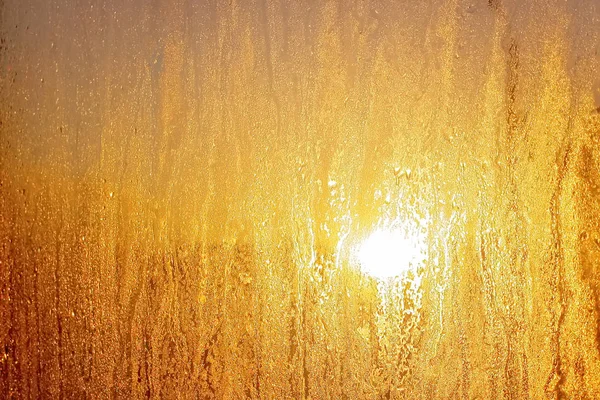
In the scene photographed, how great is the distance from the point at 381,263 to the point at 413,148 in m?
0.14

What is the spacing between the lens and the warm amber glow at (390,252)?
77 cm

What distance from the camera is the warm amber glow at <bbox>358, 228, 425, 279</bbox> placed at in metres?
0.77

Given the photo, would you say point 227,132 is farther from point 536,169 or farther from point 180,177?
point 536,169

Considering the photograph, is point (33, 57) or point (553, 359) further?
point (33, 57)

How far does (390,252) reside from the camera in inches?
30.2

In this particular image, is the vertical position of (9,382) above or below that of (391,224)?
below

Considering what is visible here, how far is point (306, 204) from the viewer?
0.79 m

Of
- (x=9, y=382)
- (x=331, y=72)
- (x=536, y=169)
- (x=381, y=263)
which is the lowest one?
(x=9, y=382)

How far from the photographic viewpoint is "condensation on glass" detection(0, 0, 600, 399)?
759 mm

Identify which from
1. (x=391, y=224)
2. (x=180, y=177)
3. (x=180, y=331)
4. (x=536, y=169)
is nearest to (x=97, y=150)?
(x=180, y=177)

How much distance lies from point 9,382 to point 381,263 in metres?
0.51

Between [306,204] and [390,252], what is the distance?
116mm

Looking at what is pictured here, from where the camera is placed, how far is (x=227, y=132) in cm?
82

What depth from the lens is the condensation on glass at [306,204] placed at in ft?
2.49
